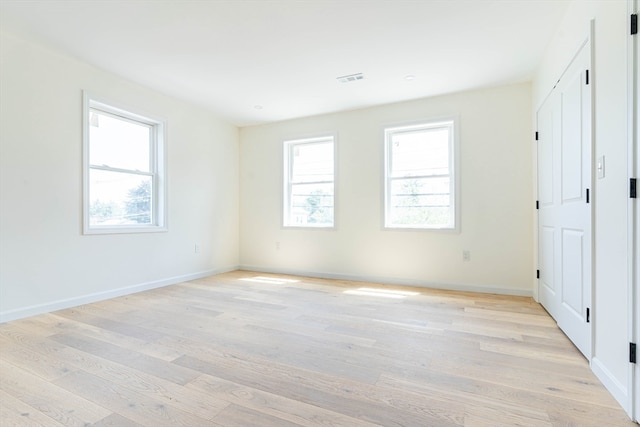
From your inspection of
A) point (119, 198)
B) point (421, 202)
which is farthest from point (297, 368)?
point (119, 198)

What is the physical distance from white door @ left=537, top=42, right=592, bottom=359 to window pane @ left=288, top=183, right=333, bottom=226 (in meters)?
2.74

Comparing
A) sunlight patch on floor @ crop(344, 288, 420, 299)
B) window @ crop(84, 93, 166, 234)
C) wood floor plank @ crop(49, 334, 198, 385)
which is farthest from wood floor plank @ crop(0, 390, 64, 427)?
sunlight patch on floor @ crop(344, 288, 420, 299)

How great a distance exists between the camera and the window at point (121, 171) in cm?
344

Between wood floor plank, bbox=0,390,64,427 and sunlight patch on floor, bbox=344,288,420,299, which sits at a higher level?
wood floor plank, bbox=0,390,64,427

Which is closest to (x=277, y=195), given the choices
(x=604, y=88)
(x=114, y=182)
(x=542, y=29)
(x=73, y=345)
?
(x=114, y=182)

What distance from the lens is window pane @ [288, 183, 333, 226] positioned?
194 inches

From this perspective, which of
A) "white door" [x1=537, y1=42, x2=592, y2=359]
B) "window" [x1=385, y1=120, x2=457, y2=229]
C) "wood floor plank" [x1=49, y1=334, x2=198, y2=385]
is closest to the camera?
"wood floor plank" [x1=49, y1=334, x2=198, y2=385]

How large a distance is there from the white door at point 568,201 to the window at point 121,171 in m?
4.30

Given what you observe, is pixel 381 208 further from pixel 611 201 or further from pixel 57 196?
pixel 57 196

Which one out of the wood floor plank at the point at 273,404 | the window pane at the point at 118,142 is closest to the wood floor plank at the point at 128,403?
the wood floor plank at the point at 273,404

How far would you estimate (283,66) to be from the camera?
331 cm

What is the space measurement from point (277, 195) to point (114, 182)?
2.28 meters

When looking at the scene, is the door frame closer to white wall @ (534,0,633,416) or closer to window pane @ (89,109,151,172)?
white wall @ (534,0,633,416)

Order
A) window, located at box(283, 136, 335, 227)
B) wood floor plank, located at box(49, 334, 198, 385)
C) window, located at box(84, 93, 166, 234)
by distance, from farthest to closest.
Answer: window, located at box(283, 136, 335, 227) → window, located at box(84, 93, 166, 234) → wood floor plank, located at box(49, 334, 198, 385)
